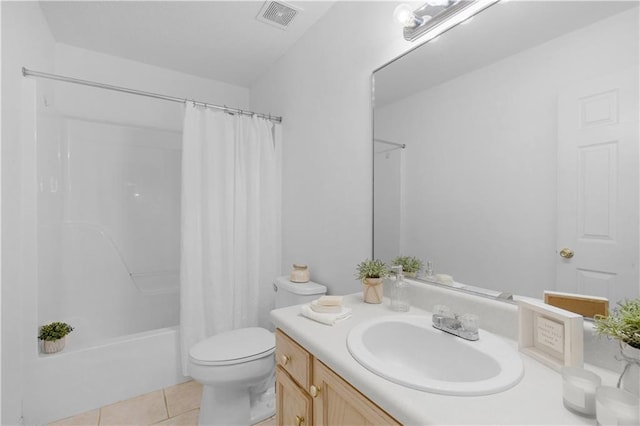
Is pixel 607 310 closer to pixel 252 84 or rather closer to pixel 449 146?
pixel 449 146

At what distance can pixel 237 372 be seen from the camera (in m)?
1.49

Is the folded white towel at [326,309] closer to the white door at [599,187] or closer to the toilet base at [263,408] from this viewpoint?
the white door at [599,187]

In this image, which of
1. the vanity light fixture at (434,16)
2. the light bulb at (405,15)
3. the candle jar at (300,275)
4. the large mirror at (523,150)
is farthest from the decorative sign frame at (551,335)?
the candle jar at (300,275)

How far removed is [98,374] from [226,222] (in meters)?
1.14

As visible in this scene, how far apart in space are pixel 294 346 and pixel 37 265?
1.59 meters

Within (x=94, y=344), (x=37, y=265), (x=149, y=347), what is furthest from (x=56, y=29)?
(x=149, y=347)

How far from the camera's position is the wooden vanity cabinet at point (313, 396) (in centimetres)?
73

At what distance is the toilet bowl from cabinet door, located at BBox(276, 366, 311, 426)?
430 mm

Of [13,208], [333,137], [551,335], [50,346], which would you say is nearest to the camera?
[551,335]

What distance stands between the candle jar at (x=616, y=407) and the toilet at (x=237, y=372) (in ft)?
4.32

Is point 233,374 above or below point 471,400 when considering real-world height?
below

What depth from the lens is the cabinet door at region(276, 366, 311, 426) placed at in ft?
3.12

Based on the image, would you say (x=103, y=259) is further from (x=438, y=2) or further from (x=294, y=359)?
(x=438, y=2)

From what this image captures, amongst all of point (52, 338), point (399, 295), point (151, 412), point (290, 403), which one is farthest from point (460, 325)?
point (52, 338)
